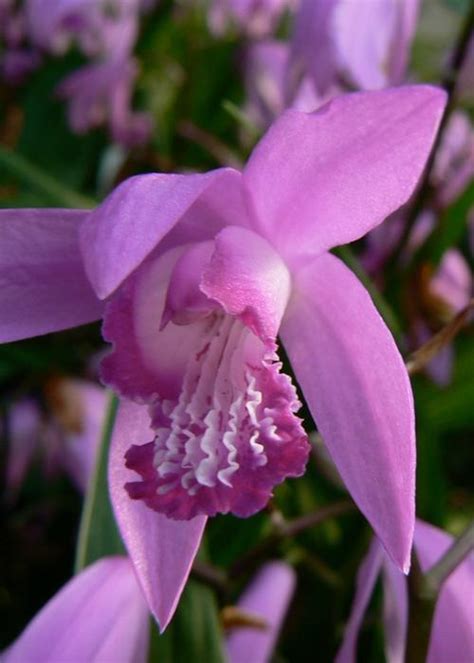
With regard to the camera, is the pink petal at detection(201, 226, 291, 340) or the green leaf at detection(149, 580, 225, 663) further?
the green leaf at detection(149, 580, 225, 663)

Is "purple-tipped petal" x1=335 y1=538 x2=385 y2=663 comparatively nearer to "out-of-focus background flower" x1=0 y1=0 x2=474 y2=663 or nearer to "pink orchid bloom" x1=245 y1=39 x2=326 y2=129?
"out-of-focus background flower" x1=0 y1=0 x2=474 y2=663

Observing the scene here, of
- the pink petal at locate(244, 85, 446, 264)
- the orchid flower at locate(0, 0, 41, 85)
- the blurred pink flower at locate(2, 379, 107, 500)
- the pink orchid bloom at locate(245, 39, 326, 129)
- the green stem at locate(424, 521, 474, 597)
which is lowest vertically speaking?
the blurred pink flower at locate(2, 379, 107, 500)

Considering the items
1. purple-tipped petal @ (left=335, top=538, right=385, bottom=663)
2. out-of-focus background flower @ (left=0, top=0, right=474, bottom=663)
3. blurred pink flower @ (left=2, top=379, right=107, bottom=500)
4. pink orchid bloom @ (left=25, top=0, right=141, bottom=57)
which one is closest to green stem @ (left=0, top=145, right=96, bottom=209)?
out-of-focus background flower @ (left=0, top=0, right=474, bottom=663)

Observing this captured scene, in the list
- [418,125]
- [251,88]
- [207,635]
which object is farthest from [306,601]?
[251,88]

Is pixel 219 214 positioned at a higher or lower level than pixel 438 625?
higher

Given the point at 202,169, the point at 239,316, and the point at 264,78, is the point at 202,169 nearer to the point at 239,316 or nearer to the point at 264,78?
the point at 264,78

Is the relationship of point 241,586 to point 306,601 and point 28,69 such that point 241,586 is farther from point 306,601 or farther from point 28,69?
point 28,69
